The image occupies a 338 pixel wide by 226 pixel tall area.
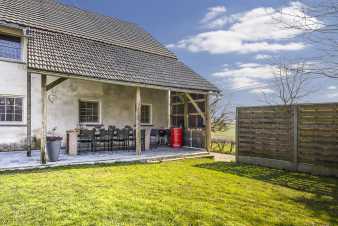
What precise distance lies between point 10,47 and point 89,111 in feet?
13.4

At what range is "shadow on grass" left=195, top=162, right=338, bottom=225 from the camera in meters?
4.66

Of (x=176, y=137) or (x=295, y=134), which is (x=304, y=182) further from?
(x=176, y=137)

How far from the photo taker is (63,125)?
451 inches

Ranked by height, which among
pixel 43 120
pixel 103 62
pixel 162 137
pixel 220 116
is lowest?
pixel 162 137

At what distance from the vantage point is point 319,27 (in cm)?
439

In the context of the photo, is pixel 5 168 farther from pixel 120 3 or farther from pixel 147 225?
pixel 120 3

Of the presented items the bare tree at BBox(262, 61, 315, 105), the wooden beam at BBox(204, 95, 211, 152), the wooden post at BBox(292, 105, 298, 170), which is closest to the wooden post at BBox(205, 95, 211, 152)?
the wooden beam at BBox(204, 95, 211, 152)

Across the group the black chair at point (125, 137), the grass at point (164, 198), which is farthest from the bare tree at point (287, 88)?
the black chair at point (125, 137)

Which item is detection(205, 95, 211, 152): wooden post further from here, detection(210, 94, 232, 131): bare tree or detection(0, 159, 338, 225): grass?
detection(210, 94, 232, 131): bare tree

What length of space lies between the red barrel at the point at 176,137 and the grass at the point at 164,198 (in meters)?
5.59

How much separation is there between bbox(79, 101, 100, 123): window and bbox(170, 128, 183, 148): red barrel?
3713 millimetres

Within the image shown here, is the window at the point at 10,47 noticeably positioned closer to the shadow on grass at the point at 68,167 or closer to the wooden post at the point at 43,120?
the wooden post at the point at 43,120

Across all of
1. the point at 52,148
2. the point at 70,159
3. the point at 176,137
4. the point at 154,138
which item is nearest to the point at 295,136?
the point at 176,137

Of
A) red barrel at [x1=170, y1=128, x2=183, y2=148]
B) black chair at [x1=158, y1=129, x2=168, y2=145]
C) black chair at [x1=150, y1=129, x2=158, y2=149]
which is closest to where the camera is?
black chair at [x1=150, y1=129, x2=158, y2=149]
